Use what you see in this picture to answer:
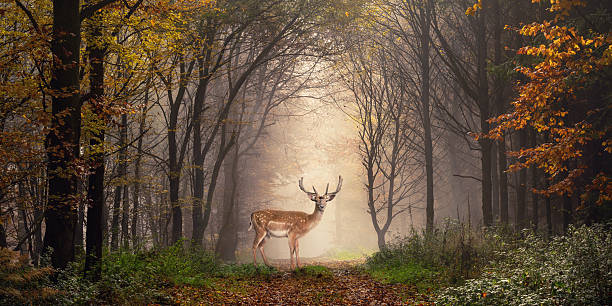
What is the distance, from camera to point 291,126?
37.1m

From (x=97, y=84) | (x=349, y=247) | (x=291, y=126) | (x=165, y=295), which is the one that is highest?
(x=291, y=126)

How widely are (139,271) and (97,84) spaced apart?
10.9 ft

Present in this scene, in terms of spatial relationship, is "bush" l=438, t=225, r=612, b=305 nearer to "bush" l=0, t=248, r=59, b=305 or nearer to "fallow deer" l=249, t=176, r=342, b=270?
"bush" l=0, t=248, r=59, b=305

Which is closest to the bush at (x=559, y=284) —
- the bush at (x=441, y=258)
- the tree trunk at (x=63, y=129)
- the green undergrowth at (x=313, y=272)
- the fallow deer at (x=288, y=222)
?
the bush at (x=441, y=258)

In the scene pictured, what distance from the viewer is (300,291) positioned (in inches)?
386

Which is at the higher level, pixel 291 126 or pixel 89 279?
pixel 291 126

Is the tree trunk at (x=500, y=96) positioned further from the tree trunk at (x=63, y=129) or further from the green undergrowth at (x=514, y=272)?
the tree trunk at (x=63, y=129)

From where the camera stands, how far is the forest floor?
8.27 m

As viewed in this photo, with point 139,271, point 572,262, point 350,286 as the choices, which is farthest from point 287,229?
point 572,262

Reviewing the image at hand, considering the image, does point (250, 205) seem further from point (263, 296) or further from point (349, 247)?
point (263, 296)

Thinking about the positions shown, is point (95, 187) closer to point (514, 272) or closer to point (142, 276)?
point (142, 276)

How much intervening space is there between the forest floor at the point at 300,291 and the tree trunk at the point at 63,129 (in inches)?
76.5

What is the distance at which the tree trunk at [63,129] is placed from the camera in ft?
24.2

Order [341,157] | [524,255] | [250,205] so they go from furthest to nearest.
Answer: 1. [341,157]
2. [250,205]
3. [524,255]
